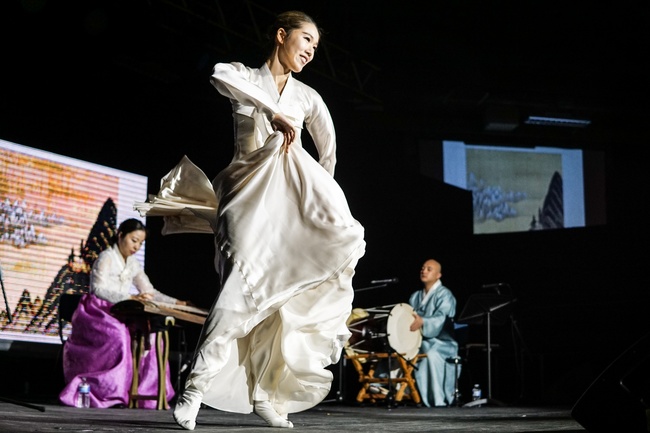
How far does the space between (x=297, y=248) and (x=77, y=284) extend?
5.07 meters

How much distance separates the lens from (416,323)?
7234 millimetres

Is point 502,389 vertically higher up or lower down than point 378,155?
lower down

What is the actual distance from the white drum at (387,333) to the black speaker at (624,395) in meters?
5.30

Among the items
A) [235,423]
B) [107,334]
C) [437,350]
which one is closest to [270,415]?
[235,423]

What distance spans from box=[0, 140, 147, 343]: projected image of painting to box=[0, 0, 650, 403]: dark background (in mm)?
179

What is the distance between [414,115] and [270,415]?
785cm

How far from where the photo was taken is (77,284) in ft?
24.3

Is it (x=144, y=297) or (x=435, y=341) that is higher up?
(x=144, y=297)

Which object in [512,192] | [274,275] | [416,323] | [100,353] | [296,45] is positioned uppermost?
[512,192]

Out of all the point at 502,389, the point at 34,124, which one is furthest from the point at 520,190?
the point at 34,124

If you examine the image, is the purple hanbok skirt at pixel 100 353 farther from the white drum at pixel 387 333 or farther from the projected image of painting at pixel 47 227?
the white drum at pixel 387 333

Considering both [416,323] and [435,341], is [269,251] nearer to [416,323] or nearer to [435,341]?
[416,323]

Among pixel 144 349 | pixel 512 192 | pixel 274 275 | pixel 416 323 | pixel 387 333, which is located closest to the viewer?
pixel 274 275

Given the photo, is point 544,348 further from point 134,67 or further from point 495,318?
point 134,67
